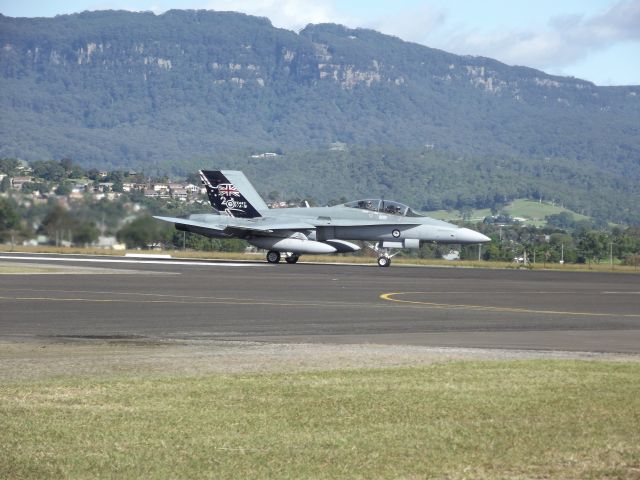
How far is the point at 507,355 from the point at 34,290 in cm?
1776

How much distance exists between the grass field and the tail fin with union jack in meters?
46.9

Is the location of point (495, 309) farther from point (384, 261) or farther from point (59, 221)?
point (384, 261)

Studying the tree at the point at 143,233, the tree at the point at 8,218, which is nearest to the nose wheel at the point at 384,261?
the tree at the point at 143,233

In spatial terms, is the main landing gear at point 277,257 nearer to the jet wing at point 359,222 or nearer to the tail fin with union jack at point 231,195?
the jet wing at point 359,222

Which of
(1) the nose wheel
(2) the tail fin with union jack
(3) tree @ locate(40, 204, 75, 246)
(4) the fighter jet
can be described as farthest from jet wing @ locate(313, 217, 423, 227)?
(3) tree @ locate(40, 204, 75, 246)

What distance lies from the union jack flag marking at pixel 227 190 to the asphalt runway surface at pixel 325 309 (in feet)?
55.8

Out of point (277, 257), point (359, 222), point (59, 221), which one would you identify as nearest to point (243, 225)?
point (277, 257)

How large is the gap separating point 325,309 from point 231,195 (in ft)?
115

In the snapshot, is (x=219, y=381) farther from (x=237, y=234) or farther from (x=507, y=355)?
(x=237, y=234)

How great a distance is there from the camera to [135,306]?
27.4m

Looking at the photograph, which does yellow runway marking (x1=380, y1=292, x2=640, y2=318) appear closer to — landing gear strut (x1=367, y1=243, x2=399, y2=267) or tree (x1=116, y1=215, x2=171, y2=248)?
tree (x1=116, y1=215, x2=171, y2=248)

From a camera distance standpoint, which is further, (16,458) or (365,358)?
(365,358)

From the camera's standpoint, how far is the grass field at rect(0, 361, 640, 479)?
988 centimetres

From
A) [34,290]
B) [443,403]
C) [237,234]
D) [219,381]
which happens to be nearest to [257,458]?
[443,403]
